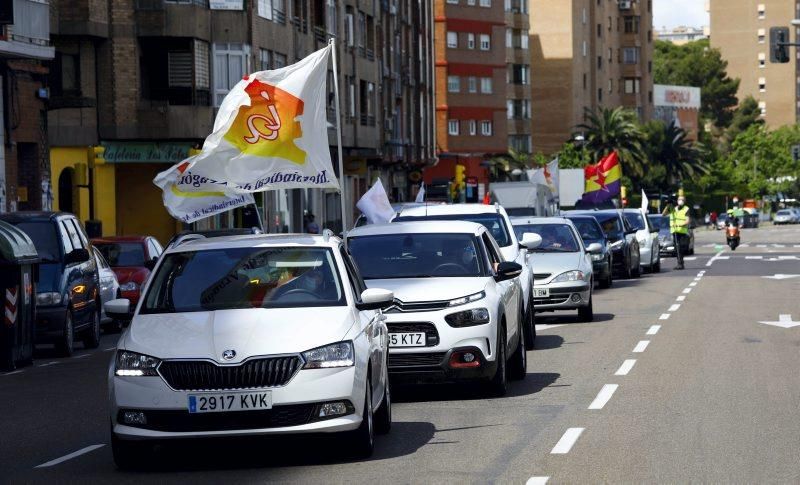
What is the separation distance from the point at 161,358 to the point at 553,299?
1471cm

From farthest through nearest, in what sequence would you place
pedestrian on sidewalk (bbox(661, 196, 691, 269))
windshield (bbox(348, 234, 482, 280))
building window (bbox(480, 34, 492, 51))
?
1. building window (bbox(480, 34, 492, 51))
2. pedestrian on sidewalk (bbox(661, 196, 691, 269))
3. windshield (bbox(348, 234, 482, 280))

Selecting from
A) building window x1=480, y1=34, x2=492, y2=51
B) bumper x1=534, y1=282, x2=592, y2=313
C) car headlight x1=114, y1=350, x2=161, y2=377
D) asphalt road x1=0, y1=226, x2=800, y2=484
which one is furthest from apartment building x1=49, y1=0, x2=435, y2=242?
building window x1=480, y1=34, x2=492, y2=51

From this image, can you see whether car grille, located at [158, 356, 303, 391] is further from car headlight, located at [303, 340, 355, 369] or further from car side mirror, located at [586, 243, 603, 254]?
car side mirror, located at [586, 243, 603, 254]

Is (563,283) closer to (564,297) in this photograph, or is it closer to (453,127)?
(564,297)

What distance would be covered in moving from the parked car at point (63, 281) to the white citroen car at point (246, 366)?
11.1 m

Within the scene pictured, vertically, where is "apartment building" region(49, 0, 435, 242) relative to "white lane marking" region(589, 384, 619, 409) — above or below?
above

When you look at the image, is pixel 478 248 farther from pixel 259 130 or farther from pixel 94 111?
pixel 94 111

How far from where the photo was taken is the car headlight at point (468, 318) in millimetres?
14047

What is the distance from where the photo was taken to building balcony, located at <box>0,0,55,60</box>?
3500 centimetres

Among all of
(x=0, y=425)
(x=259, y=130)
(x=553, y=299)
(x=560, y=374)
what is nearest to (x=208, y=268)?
(x=0, y=425)

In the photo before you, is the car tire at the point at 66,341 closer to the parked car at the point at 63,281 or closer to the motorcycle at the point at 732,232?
the parked car at the point at 63,281

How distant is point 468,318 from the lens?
14094 millimetres

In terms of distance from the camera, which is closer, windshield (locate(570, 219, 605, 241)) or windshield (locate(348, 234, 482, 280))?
windshield (locate(348, 234, 482, 280))

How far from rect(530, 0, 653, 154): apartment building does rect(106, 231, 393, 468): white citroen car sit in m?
112
